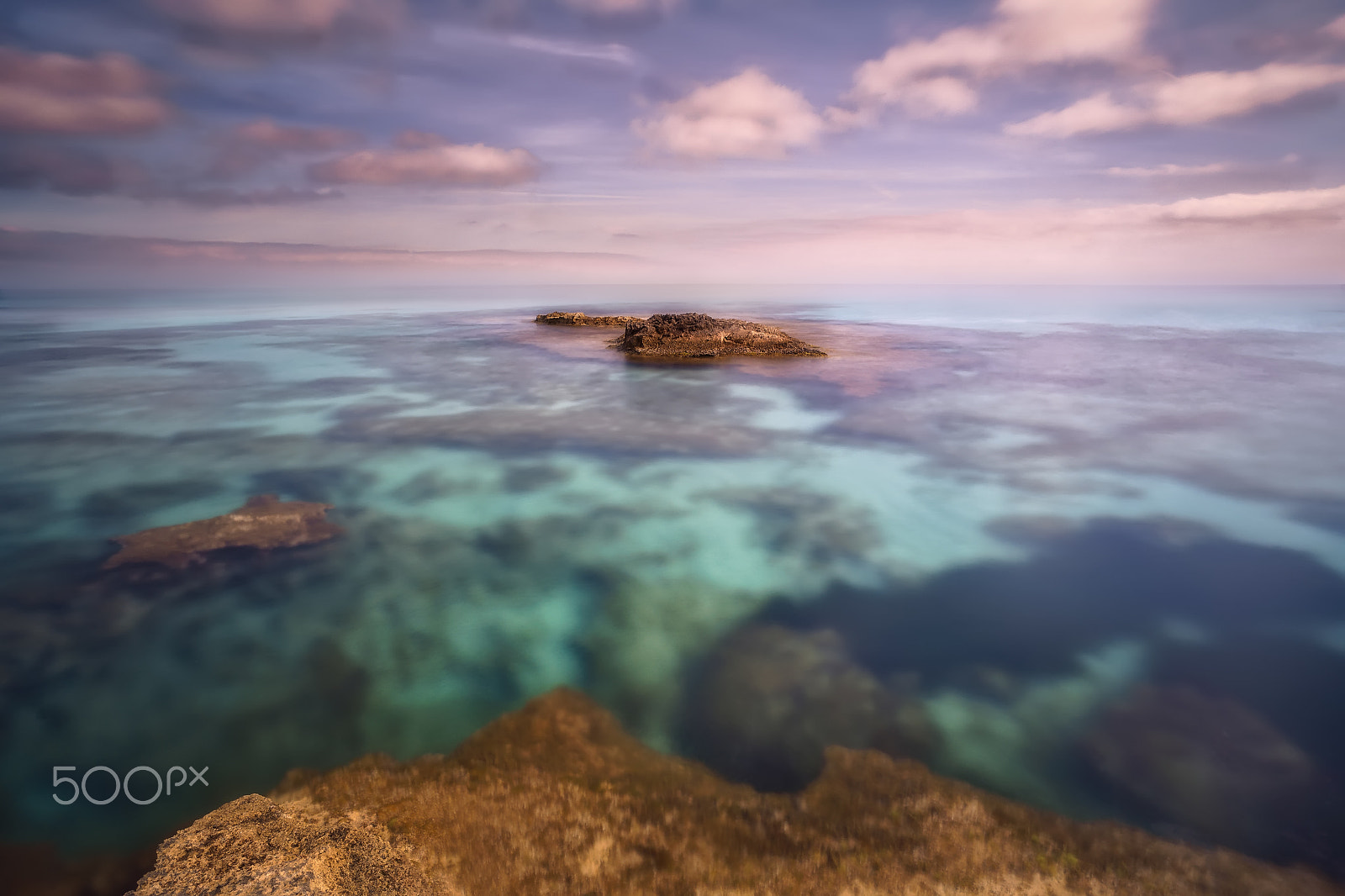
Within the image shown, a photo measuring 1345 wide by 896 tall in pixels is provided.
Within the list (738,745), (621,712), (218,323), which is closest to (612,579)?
(621,712)

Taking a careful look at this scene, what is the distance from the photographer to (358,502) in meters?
9.23

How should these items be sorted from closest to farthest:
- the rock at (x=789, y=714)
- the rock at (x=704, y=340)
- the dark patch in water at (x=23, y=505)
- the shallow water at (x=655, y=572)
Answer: the rock at (x=789, y=714) < the shallow water at (x=655, y=572) < the dark patch in water at (x=23, y=505) < the rock at (x=704, y=340)

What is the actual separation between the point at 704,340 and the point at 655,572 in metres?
18.1

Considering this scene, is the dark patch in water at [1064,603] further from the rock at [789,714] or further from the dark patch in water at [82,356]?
the dark patch in water at [82,356]

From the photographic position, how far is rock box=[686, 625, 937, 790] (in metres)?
4.36

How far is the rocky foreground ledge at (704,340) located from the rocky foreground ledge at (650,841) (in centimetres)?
2070

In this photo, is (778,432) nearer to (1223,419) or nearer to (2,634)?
(1223,419)

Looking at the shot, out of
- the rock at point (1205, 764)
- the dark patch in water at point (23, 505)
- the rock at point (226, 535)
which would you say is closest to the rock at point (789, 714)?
the rock at point (1205, 764)

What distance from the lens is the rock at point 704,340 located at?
78.9 ft

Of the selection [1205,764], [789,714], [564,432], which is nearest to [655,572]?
[789,714]

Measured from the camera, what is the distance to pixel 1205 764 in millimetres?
4363

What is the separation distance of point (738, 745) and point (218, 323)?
50.1 m

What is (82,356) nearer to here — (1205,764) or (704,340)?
(704,340)

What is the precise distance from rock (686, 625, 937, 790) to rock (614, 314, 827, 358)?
19.1m
